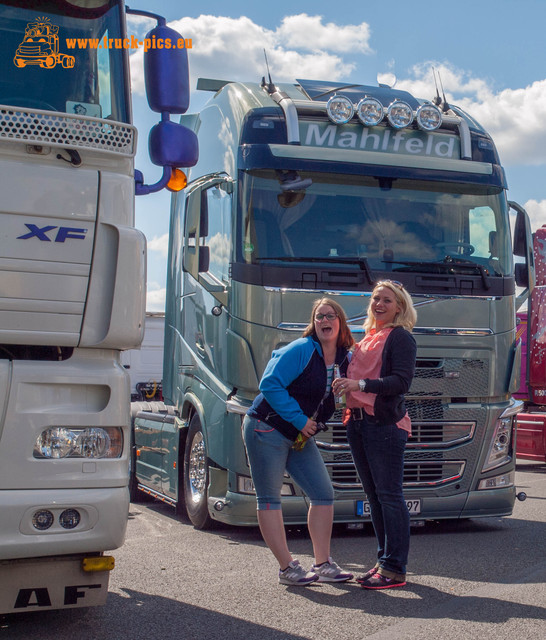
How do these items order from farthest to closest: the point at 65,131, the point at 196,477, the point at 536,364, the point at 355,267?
the point at 536,364 → the point at 196,477 → the point at 355,267 → the point at 65,131

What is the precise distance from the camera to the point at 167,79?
512 cm

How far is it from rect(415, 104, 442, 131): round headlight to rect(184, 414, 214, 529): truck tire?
3.26m

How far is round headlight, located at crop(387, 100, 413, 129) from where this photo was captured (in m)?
8.04

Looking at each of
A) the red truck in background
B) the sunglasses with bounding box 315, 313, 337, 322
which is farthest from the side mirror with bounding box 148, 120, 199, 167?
the red truck in background

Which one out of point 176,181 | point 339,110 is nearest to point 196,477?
point 339,110

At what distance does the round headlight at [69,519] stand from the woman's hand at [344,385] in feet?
6.82

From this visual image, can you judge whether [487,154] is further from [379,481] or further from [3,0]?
[3,0]

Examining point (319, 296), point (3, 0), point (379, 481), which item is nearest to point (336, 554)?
point (379, 481)

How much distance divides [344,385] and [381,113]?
312cm

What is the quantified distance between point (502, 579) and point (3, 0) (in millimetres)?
4550

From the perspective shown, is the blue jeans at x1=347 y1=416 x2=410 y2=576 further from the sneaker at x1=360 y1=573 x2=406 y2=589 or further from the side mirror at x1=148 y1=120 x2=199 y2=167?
the side mirror at x1=148 y1=120 x2=199 y2=167

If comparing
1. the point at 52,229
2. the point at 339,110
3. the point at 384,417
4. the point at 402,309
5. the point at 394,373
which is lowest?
the point at 384,417

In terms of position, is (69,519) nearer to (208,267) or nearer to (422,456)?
(208,267)

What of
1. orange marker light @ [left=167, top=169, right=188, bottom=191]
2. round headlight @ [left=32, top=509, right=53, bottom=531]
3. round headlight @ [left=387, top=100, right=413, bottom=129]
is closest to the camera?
round headlight @ [left=32, top=509, right=53, bottom=531]
